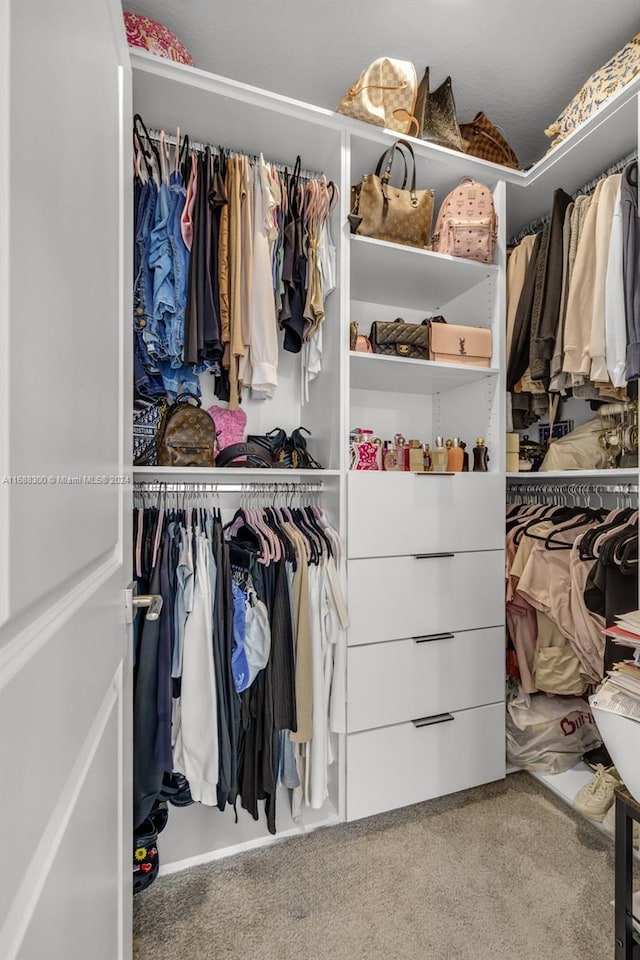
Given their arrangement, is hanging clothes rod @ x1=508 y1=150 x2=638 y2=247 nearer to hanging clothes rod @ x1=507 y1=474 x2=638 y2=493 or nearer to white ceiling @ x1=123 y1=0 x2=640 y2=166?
white ceiling @ x1=123 y1=0 x2=640 y2=166

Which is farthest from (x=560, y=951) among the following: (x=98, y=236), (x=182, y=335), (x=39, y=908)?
(x=182, y=335)

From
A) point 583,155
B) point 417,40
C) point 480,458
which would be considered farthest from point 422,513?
point 417,40

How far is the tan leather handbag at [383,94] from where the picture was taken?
→ 1705 mm

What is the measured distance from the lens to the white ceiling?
65.2 inches

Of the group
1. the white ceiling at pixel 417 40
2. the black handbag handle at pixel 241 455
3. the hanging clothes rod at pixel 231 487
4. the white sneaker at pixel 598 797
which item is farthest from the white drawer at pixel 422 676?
the white ceiling at pixel 417 40

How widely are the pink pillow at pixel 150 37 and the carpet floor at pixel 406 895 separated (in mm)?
2596

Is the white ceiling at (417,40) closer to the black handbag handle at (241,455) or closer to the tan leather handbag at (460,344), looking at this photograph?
the tan leather handbag at (460,344)

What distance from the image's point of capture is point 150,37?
5.09 ft

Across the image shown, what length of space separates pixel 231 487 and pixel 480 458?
3.32 feet

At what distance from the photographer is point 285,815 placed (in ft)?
5.82

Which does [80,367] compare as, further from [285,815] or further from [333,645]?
[285,815]

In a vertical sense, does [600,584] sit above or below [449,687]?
above

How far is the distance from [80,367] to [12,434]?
0.75 feet

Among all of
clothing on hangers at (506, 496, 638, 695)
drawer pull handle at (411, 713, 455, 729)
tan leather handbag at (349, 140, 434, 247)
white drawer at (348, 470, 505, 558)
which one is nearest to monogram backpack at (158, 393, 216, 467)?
white drawer at (348, 470, 505, 558)
